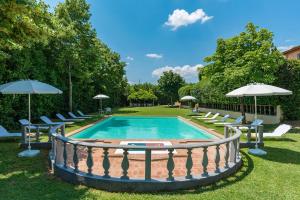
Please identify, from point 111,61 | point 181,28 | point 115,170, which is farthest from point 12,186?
point 111,61

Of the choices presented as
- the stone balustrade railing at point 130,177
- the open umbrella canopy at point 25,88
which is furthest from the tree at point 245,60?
the open umbrella canopy at point 25,88

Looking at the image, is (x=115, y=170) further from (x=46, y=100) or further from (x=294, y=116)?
(x=294, y=116)

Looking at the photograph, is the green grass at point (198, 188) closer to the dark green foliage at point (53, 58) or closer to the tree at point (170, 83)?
the dark green foliage at point (53, 58)

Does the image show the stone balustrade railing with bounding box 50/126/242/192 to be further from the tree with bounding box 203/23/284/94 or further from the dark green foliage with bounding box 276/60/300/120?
the dark green foliage with bounding box 276/60/300/120

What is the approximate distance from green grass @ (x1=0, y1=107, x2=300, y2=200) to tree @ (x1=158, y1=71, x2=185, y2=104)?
49012 millimetres

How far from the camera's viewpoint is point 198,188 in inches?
222

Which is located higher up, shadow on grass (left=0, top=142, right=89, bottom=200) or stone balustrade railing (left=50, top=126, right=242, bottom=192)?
stone balustrade railing (left=50, top=126, right=242, bottom=192)

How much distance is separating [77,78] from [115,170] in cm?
2276

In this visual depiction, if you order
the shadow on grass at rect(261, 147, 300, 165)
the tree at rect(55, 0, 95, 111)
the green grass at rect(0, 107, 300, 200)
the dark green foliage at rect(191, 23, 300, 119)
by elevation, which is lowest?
the green grass at rect(0, 107, 300, 200)

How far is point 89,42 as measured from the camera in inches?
1051

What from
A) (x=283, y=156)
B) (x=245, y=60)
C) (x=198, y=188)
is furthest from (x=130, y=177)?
(x=245, y=60)

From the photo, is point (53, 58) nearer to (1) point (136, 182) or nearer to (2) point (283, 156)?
(1) point (136, 182)

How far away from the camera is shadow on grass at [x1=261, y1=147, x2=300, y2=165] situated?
8.26 metres

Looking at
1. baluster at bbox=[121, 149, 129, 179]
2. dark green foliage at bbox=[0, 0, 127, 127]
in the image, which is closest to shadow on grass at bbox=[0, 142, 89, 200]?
baluster at bbox=[121, 149, 129, 179]
